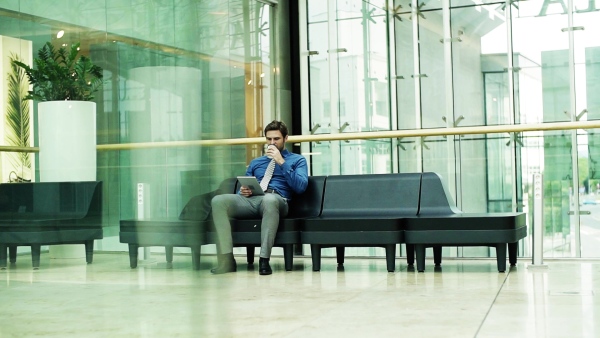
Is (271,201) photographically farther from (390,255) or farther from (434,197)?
(434,197)

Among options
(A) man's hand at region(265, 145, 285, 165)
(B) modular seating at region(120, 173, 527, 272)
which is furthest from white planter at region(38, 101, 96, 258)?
(A) man's hand at region(265, 145, 285, 165)

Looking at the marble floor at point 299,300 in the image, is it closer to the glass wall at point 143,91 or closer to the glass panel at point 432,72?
the glass wall at point 143,91

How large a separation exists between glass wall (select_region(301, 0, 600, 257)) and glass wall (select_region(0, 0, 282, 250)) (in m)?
5.54

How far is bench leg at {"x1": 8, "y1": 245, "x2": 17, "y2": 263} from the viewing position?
91cm

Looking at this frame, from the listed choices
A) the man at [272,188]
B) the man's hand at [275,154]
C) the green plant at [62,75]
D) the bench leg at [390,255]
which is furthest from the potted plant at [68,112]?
the man's hand at [275,154]

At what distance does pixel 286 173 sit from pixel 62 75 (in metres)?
3.99

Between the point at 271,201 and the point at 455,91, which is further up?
the point at 455,91

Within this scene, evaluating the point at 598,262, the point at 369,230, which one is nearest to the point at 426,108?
the point at 598,262

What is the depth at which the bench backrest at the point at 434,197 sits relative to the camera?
4977 mm

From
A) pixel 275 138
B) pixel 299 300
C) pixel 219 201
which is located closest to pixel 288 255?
pixel 275 138

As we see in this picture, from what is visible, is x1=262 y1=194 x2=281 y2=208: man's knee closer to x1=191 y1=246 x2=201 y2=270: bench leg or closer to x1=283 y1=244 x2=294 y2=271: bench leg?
x1=283 y1=244 x2=294 y2=271: bench leg

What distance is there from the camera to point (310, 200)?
5.30m

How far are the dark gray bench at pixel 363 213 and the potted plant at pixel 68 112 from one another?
3.72 meters

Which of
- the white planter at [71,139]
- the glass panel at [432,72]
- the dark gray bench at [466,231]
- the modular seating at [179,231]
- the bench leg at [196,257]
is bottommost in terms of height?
the dark gray bench at [466,231]
